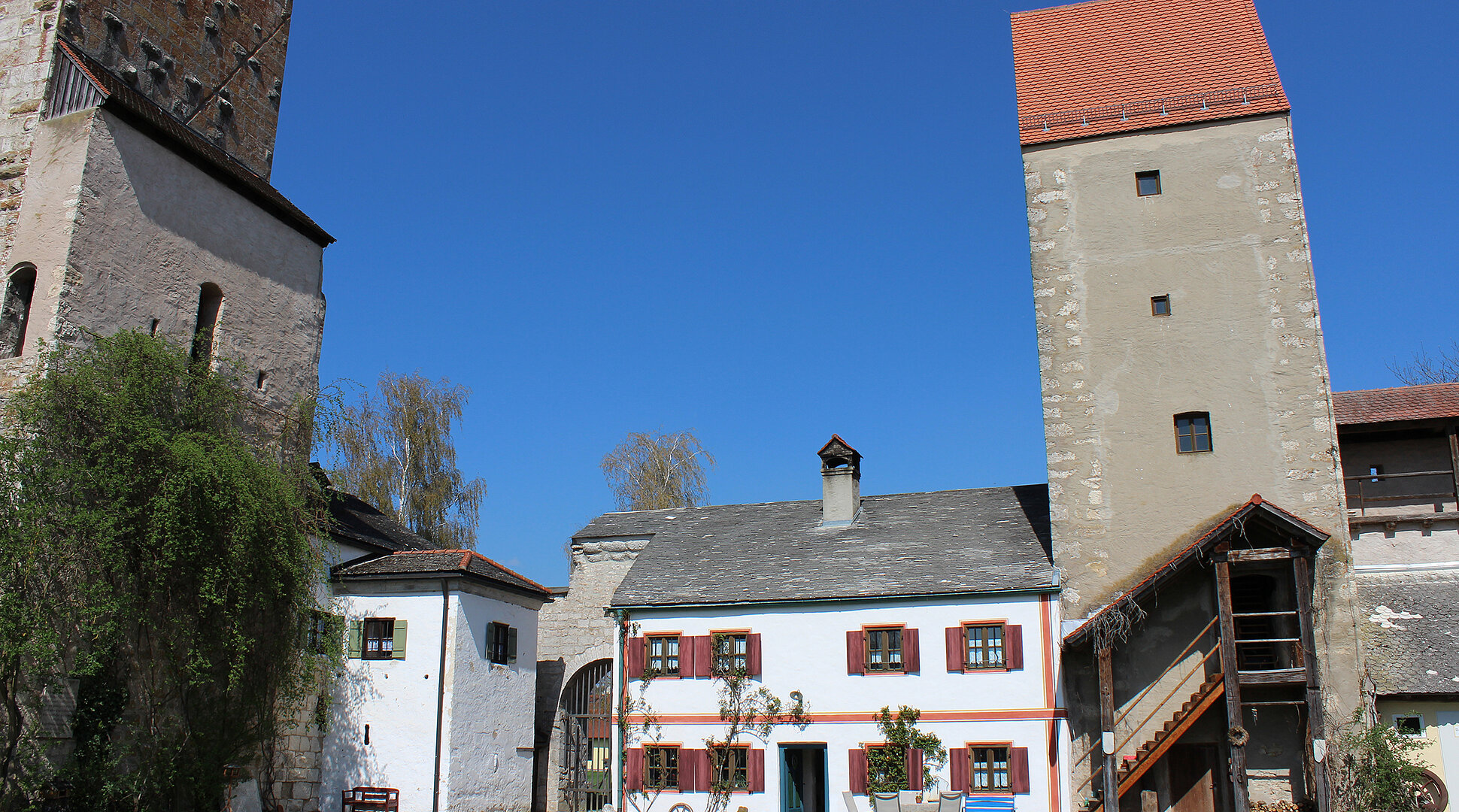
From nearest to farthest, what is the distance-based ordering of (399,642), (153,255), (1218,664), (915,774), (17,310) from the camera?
(17,310) < (1218,664) < (153,255) < (915,774) < (399,642)

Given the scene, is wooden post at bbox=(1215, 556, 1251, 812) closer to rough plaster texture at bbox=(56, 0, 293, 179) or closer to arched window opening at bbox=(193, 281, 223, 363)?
arched window opening at bbox=(193, 281, 223, 363)

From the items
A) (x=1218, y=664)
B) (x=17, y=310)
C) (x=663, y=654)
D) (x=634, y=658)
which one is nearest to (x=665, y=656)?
(x=663, y=654)

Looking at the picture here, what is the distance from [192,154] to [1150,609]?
20.4 meters

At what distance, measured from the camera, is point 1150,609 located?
20.6 m

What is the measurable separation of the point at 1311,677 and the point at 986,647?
567 centimetres

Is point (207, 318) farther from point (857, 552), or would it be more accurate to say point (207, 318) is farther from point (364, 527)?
point (857, 552)

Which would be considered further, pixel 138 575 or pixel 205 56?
pixel 205 56

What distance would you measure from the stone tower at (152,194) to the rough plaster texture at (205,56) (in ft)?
0.12

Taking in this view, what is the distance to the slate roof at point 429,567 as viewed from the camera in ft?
75.3

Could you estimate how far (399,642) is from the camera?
2280 centimetres

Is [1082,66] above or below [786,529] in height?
above

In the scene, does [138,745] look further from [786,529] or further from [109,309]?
[786,529]

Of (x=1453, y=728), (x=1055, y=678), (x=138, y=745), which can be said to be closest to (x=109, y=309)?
(x=138, y=745)

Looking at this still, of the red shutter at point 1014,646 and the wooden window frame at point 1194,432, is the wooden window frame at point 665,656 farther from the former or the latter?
the wooden window frame at point 1194,432
